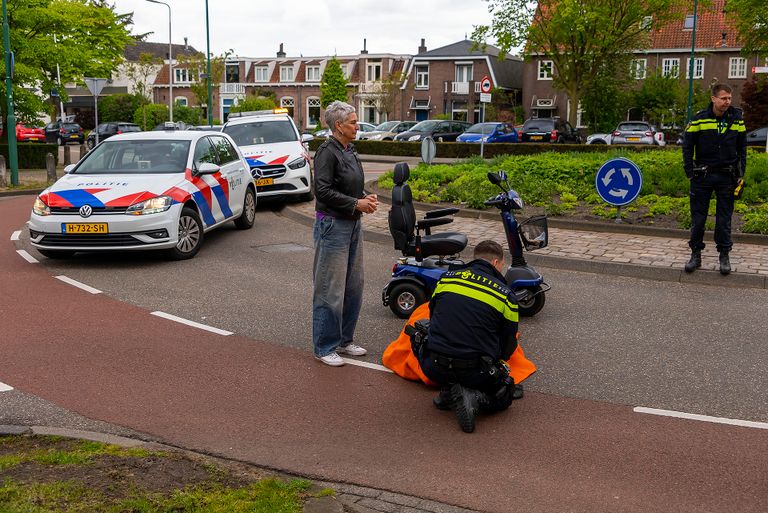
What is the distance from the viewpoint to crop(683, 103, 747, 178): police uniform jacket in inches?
360

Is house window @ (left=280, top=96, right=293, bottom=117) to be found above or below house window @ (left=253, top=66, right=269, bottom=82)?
below

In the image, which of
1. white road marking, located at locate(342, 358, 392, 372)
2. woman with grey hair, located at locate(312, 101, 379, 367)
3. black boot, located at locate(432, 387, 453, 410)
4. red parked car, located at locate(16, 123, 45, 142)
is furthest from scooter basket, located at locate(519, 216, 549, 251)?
red parked car, located at locate(16, 123, 45, 142)

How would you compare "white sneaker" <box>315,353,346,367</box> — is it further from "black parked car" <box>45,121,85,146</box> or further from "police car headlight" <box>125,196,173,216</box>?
"black parked car" <box>45,121,85,146</box>

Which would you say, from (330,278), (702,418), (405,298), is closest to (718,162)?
(405,298)

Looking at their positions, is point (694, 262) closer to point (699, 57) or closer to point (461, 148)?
Answer: point (461, 148)

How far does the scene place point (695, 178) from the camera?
368 inches

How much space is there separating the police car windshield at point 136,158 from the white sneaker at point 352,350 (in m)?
5.42

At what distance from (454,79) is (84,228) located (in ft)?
193

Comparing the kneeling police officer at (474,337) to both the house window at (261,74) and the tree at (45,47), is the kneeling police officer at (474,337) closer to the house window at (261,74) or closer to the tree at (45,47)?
the tree at (45,47)

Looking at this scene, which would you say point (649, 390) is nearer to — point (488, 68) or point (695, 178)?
point (695, 178)

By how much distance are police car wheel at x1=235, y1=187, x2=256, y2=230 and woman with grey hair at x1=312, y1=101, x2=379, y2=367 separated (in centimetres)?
715

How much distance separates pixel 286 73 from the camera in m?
79.9

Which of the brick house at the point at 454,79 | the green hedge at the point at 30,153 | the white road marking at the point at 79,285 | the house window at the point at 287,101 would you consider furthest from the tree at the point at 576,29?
the house window at the point at 287,101

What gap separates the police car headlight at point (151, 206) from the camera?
9.97 m
